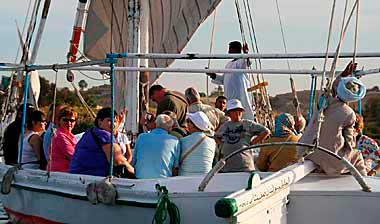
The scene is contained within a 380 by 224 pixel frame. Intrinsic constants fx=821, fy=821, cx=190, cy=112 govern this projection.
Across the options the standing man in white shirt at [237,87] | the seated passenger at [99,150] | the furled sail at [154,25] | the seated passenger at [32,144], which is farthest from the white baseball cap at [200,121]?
the furled sail at [154,25]

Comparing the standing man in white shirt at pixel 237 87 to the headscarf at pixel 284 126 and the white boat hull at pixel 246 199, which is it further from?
the white boat hull at pixel 246 199

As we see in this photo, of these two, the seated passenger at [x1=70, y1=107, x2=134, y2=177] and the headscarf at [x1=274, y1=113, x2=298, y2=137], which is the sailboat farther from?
the headscarf at [x1=274, y1=113, x2=298, y2=137]

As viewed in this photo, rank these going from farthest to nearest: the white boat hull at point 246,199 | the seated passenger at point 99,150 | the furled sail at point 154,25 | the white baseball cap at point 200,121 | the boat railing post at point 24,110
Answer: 1. the furled sail at point 154,25
2. the boat railing post at point 24,110
3. the white baseball cap at point 200,121
4. the seated passenger at point 99,150
5. the white boat hull at point 246,199

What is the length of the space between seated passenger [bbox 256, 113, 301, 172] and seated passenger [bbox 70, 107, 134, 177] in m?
1.39

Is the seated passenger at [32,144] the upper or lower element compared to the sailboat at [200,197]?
upper

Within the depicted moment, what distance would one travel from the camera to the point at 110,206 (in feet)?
23.2

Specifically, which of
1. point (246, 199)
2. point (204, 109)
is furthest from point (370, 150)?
point (246, 199)

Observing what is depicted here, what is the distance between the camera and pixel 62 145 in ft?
27.4

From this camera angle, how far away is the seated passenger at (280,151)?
26.3 feet

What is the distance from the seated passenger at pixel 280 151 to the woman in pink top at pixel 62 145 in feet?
6.35

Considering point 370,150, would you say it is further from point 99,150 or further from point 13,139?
point 13,139

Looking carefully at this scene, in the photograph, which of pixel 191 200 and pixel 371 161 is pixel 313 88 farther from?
pixel 191 200

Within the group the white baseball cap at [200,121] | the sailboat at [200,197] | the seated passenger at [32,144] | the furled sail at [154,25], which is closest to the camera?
the sailboat at [200,197]

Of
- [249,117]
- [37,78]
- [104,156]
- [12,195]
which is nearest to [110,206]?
[104,156]
